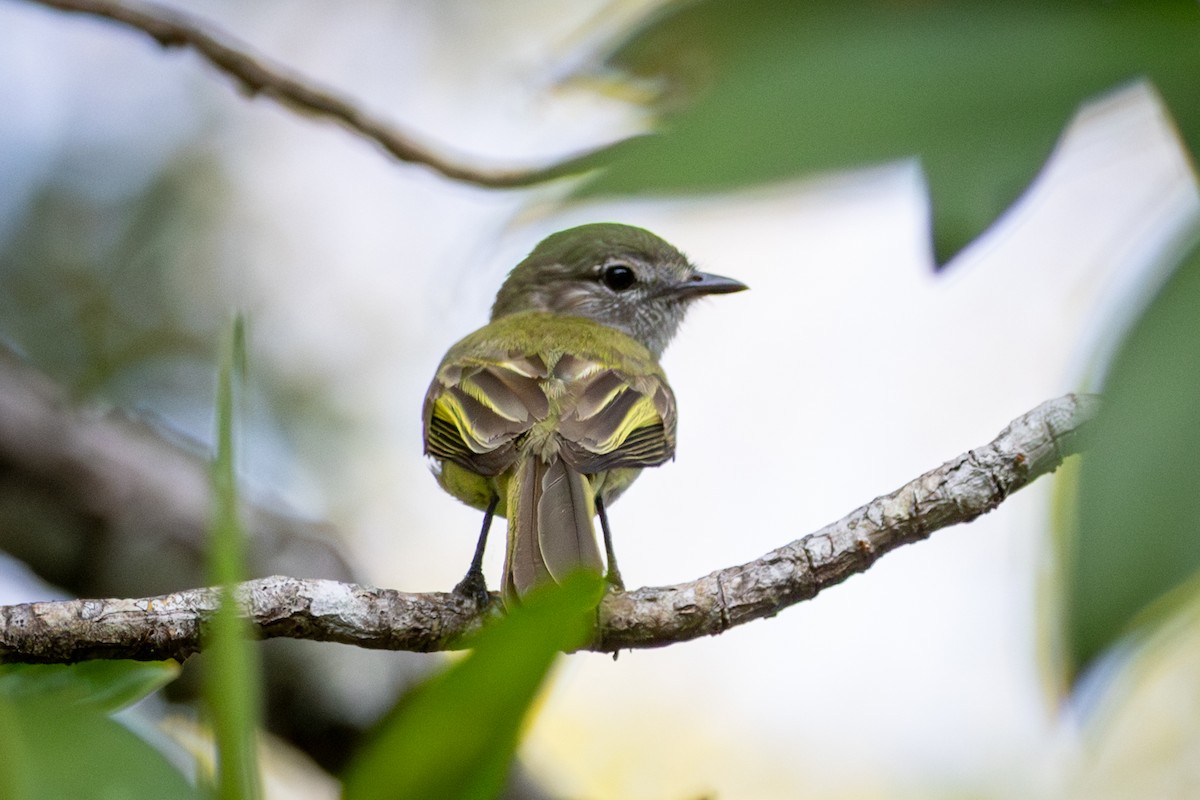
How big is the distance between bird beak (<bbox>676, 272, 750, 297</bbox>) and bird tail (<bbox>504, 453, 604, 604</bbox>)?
1.81 meters

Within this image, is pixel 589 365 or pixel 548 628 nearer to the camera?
pixel 548 628

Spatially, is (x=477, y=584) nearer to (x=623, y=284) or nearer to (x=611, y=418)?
(x=611, y=418)

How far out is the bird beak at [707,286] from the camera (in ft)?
14.7

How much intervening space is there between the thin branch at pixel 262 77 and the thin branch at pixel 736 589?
1.43m

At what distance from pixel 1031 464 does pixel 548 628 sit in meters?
1.44

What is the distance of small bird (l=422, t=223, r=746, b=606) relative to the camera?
2.50 m

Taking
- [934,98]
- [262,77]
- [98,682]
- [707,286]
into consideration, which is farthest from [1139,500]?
[707,286]

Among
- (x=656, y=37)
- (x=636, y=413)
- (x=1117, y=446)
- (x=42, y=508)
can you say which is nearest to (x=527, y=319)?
(x=636, y=413)

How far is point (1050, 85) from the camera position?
53.8 inches

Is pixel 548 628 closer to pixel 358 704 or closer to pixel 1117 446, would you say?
pixel 1117 446

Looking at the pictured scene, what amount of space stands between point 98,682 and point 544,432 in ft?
4.88

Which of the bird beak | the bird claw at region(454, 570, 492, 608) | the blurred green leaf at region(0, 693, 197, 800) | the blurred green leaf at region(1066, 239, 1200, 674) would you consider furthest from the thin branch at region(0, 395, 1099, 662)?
the bird beak

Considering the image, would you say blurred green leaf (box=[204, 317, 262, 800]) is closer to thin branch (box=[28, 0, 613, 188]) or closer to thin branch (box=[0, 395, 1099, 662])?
thin branch (box=[0, 395, 1099, 662])

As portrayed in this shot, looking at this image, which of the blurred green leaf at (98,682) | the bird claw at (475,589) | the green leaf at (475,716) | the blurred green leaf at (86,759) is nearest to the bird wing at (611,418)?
the bird claw at (475,589)
